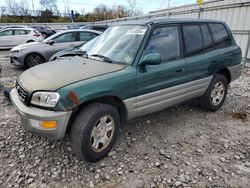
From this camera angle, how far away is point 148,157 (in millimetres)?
2764

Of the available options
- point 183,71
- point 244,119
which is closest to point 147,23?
point 183,71

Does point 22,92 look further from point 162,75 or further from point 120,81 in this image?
point 162,75

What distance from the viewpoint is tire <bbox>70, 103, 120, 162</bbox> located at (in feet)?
7.72

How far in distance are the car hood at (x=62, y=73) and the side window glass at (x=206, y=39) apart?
1.87 m

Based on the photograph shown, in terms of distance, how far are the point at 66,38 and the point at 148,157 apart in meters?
6.39

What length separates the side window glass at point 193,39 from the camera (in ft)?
11.1

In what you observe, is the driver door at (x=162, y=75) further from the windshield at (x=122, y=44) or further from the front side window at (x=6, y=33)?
the front side window at (x=6, y=33)

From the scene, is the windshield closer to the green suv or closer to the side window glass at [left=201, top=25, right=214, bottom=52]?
the green suv

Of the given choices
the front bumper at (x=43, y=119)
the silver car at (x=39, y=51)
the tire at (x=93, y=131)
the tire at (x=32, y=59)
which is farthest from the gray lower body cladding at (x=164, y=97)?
the tire at (x=32, y=59)

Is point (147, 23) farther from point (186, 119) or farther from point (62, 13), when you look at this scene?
point (62, 13)

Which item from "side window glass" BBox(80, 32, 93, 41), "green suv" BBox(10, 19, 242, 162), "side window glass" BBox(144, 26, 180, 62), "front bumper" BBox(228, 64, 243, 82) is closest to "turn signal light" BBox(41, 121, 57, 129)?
"green suv" BBox(10, 19, 242, 162)

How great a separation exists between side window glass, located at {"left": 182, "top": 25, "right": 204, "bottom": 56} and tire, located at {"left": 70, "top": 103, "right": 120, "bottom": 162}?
1.76 metres

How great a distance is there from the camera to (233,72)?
13.8 feet

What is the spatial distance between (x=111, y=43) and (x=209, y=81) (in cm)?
201
